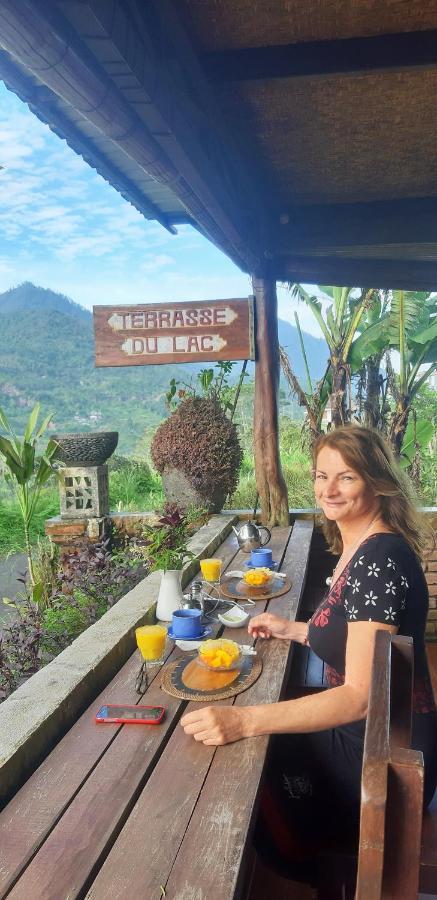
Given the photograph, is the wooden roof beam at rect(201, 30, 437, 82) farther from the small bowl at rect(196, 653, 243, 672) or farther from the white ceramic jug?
the small bowl at rect(196, 653, 243, 672)

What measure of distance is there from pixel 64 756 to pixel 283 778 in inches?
21.6

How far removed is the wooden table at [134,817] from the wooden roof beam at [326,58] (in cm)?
215

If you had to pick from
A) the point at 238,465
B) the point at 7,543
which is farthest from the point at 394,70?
the point at 7,543

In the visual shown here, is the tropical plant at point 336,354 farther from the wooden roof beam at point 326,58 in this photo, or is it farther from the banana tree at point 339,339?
the wooden roof beam at point 326,58

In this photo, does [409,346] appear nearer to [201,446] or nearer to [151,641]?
[201,446]

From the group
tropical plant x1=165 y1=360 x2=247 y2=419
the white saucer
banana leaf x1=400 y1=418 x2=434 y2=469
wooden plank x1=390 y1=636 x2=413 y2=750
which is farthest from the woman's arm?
banana leaf x1=400 y1=418 x2=434 y2=469

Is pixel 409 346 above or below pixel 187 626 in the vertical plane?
above

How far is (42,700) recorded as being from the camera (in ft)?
5.75

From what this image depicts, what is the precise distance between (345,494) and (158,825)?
104 cm

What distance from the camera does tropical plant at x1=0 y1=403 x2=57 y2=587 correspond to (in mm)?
4797

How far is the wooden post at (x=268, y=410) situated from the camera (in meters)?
4.73

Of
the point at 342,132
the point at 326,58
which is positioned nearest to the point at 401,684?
the point at 326,58

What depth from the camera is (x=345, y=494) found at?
1979 mm

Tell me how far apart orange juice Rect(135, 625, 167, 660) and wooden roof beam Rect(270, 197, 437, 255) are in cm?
312
